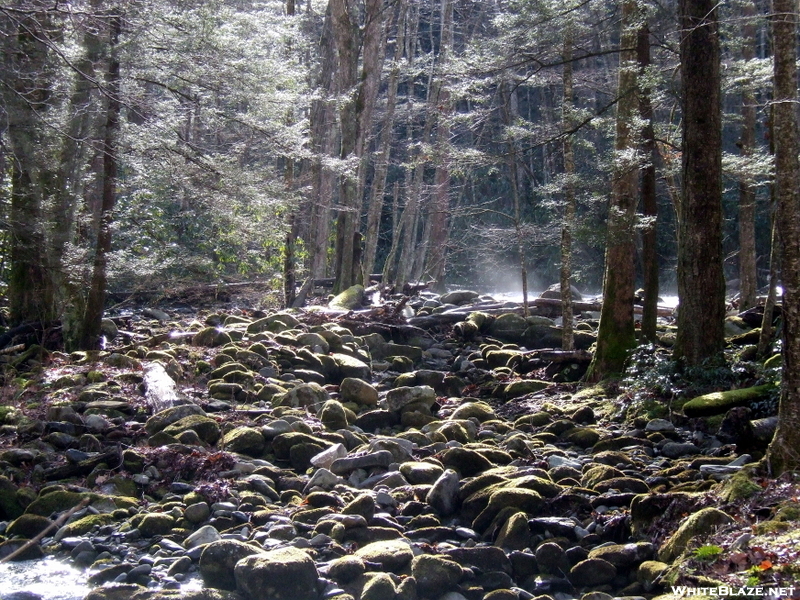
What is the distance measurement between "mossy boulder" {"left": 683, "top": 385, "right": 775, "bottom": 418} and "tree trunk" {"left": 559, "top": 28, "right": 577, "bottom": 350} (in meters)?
3.92

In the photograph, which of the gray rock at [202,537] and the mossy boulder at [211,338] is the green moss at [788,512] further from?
the mossy boulder at [211,338]

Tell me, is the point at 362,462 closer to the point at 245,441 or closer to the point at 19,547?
the point at 245,441

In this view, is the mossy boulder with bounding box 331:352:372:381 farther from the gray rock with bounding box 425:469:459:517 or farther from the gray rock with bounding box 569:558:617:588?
the gray rock with bounding box 569:558:617:588

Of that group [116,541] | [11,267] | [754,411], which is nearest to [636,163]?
[754,411]

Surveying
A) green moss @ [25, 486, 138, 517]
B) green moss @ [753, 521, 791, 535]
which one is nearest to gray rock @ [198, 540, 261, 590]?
green moss @ [25, 486, 138, 517]

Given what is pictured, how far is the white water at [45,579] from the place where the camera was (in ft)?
17.3

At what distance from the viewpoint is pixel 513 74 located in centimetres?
1128

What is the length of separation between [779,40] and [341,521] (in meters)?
4.77

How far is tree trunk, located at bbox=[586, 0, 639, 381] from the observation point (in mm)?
10758

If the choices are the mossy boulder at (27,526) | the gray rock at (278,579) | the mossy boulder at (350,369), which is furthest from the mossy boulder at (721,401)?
the mossy boulder at (27,526)

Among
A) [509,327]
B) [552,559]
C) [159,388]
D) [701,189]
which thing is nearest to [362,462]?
[552,559]

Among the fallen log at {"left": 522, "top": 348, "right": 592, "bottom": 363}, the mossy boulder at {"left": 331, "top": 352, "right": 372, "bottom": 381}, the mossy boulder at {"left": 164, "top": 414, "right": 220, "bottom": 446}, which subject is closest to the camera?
the mossy boulder at {"left": 164, "top": 414, "right": 220, "bottom": 446}

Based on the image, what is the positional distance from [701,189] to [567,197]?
3.64 m

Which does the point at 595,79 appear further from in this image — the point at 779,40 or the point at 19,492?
the point at 19,492
